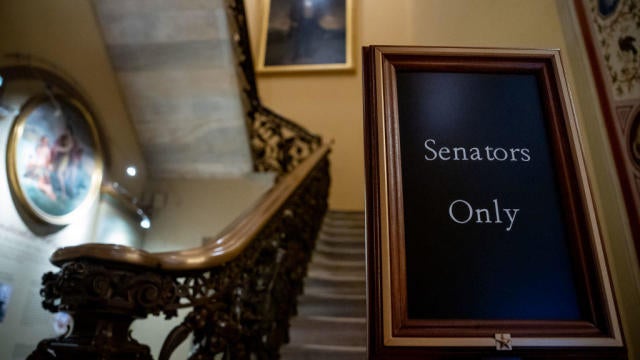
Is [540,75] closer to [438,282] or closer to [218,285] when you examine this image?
[438,282]

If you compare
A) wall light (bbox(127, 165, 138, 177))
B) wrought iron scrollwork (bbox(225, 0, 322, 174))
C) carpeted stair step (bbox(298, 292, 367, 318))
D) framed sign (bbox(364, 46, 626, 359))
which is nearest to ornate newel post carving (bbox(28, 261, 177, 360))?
framed sign (bbox(364, 46, 626, 359))

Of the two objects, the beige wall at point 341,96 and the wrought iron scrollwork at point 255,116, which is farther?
the beige wall at point 341,96

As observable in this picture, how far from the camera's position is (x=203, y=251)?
1.75 metres

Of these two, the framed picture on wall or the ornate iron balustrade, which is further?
the framed picture on wall

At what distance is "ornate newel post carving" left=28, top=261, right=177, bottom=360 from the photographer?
4.15ft

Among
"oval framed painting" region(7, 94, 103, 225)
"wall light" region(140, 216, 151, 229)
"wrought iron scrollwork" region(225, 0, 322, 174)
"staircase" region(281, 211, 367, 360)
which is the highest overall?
"wrought iron scrollwork" region(225, 0, 322, 174)

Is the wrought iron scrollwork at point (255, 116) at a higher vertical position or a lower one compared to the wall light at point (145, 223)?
higher

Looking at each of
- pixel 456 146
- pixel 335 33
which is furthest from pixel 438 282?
pixel 335 33

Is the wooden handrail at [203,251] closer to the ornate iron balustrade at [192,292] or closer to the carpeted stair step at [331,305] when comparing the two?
the ornate iron balustrade at [192,292]

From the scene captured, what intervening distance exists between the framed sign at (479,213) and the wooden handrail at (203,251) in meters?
0.95

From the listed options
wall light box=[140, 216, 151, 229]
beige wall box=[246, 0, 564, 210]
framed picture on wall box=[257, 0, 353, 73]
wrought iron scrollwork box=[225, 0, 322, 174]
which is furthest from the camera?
framed picture on wall box=[257, 0, 353, 73]

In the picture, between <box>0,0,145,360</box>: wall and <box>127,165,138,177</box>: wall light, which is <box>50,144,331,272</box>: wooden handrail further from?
<box>127,165,138,177</box>: wall light

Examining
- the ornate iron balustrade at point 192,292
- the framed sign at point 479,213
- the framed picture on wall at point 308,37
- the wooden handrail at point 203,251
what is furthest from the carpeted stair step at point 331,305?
the framed picture on wall at point 308,37

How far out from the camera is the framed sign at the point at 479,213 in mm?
788
